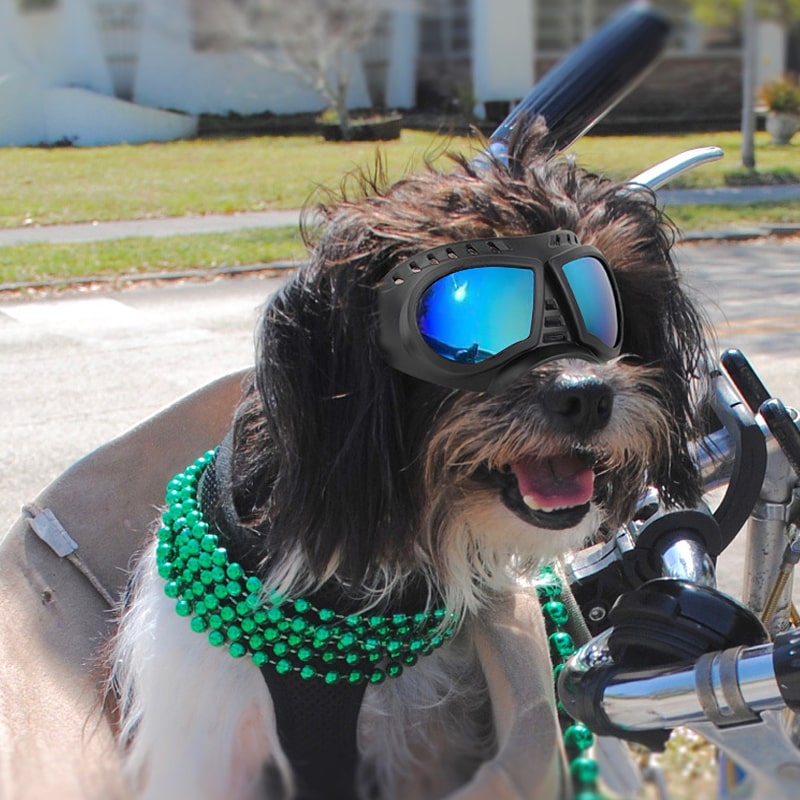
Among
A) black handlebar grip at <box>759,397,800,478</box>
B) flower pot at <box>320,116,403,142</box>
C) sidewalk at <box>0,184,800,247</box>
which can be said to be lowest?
sidewalk at <box>0,184,800,247</box>

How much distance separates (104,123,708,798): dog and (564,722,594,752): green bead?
22cm

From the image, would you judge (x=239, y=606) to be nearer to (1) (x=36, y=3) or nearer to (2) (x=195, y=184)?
(1) (x=36, y=3)

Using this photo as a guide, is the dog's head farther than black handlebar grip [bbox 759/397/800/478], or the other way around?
black handlebar grip [bbox 759/397/800/478]

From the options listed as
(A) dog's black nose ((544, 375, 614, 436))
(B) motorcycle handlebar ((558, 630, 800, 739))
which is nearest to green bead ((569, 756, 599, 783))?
(B) motorcycle handlebar ((558, 630, 800, 739))

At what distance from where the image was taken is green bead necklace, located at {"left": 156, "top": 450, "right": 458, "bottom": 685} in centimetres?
184

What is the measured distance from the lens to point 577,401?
1.74 metres

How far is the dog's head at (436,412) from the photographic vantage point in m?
1.77

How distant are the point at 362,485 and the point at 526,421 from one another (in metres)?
0.29

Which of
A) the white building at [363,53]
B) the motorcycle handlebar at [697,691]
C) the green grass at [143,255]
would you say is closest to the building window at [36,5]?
the white building at [363,53]

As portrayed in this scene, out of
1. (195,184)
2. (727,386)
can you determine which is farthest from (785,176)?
(727,386)

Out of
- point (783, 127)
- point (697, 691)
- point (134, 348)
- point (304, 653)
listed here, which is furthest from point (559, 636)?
point (783, 127)

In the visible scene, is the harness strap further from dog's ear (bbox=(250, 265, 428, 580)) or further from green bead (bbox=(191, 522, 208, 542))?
dog's ear (bbox=(250, 265, 428, 580))

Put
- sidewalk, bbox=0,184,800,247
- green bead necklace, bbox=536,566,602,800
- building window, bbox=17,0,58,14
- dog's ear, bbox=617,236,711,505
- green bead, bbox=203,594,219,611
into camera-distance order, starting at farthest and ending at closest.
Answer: sidewalk, bbox=0,184,800,247
dog's ear, bbox=617,236,711,505
green bead, bbox=203,594,219,611
green bead necklace, bbox=536,566,602,800
building window, bbox=17,0,58,14

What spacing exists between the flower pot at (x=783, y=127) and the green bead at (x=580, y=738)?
62.6ft
